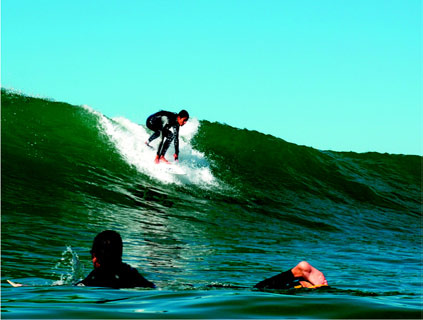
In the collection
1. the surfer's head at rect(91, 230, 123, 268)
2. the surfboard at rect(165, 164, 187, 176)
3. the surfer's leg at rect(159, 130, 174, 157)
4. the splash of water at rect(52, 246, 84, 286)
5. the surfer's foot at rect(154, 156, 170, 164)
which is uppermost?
the surfer's leg at rect(159, 130, 174, 157)

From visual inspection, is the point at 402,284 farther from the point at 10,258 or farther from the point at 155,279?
the point at 10,258

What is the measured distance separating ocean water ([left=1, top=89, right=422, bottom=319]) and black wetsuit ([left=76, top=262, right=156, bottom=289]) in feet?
0.54

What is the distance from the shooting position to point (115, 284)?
527 centimetres

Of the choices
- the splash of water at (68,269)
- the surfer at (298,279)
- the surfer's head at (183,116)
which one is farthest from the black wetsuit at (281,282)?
the surfer's head at (183,116)

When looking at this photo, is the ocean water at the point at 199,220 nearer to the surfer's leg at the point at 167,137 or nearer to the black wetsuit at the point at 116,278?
the black wetsuit at the point at 116,278

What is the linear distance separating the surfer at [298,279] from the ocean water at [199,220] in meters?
0.24

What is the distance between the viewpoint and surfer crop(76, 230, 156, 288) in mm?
5285

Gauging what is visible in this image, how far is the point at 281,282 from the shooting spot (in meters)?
5.62

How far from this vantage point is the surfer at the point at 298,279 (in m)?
5.62

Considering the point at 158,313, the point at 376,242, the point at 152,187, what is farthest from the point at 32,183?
the point at 158,313

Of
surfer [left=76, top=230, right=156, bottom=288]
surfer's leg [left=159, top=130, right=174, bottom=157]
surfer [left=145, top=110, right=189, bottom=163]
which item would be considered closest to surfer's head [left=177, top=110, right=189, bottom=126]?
surfer [left=145, top=110, right=189, bottom=163]

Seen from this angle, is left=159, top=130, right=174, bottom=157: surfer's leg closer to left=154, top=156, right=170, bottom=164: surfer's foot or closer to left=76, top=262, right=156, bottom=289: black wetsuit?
left=154, top=156, right=170, bottom=164: surfer's foot

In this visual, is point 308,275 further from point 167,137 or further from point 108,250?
point 167,137

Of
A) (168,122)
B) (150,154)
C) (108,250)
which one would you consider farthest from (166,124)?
(108,250)
